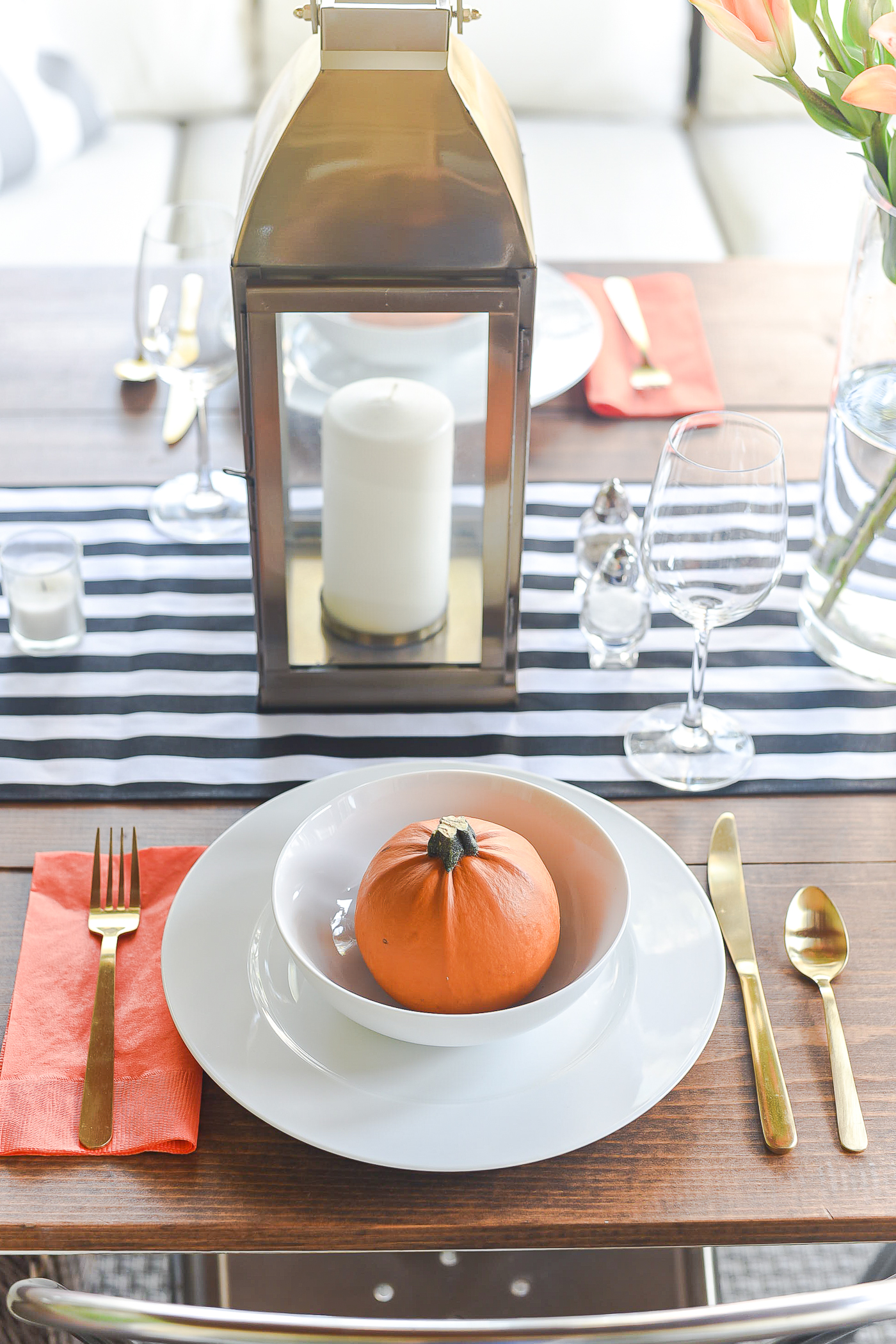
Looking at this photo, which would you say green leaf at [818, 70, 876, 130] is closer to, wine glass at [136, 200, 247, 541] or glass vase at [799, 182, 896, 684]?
glass vase at [799, 182, 896, 684]

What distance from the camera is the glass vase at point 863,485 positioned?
841 millimetres

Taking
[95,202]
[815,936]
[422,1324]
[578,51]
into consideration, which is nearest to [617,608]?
[815,936]

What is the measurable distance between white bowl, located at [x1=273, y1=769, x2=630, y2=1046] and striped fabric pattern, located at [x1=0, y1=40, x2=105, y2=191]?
74.3 inches

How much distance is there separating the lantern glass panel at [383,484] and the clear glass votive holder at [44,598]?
170 mm

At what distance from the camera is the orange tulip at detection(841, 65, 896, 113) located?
2.01 feet

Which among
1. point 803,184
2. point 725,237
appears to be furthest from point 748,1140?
point 803,184

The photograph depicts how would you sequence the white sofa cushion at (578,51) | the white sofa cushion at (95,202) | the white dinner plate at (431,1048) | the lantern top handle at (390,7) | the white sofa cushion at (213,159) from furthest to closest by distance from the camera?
the white sofa cushion at (578,51) < the white sofa cushion at (213,159) < the white sofa cushion at (95,202) < the lantern top handle at (390,7) < the white dinner plate at (431,1048)

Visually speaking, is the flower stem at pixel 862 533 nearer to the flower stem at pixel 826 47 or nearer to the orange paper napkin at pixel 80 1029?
the flower stem at pixel 826 47

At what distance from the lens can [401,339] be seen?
778 mm

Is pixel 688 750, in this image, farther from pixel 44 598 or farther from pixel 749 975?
pixel 44 598

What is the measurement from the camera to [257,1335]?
0.46 m

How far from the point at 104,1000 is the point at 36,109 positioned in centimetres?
200

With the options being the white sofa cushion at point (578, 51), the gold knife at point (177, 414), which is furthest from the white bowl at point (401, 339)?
the white sofa cushion at point (578, 51)

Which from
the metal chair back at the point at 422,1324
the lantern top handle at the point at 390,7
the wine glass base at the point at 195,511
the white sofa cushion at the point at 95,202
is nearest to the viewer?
the metal chair back at the point at 422,1324
